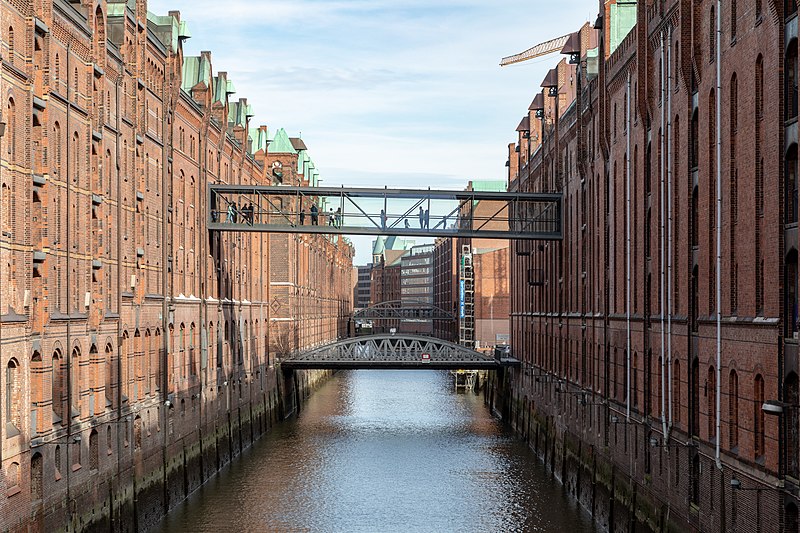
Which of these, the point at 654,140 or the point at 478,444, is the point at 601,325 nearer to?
the point at 654,140

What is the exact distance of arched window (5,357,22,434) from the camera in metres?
23.7

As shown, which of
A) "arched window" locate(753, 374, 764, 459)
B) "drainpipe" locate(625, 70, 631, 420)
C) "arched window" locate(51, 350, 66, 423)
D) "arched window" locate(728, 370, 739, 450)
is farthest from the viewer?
"drainpipe" locate(625, 70, 631, 420)

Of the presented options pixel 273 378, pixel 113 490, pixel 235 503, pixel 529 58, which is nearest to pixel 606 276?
pixel 235 503

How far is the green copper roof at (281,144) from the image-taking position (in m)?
83.2

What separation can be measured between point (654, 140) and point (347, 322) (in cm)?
12034

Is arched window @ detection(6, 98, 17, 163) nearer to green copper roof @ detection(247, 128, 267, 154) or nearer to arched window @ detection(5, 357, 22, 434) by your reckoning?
arched window @ detection(5, 357, 22, 434)

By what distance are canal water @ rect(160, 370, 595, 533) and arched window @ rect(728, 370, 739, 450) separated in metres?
12.4

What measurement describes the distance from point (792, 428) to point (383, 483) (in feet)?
83.1

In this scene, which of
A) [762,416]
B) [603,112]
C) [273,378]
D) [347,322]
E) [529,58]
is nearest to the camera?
[762,416]

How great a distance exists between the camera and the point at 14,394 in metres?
24.0

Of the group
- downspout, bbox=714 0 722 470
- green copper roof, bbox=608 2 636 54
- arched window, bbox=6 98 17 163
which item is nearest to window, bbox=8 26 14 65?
arched window, bbox=6 98 17 163

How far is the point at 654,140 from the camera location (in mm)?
31531

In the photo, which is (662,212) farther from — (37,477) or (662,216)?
(37,477)

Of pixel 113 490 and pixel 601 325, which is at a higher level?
pixel 601 325
